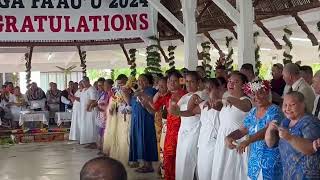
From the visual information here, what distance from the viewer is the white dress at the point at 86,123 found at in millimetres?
10523

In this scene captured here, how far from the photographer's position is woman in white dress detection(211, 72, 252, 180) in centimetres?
457

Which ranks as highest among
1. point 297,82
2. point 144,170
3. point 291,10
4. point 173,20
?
point 291,10

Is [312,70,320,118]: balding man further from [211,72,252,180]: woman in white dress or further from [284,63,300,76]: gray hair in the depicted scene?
[211,72,252,180]: woman in white dress

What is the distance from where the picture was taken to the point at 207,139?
523 cm

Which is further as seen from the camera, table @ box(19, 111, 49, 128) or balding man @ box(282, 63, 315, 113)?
table @ box(19, 111, 49, 128)

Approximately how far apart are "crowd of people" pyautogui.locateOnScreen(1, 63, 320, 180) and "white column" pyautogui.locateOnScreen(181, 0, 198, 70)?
4.72 ft

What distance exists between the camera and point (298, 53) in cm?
1561

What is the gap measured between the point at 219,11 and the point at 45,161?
5.67 m

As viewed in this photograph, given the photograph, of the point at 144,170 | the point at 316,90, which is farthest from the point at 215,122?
the point at 144,170

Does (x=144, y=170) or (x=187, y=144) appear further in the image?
(x=144, y=170)

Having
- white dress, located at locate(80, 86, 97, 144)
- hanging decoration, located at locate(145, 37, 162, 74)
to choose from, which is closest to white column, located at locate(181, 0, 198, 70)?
hanging decoration, located at locate(145, 37, 162, 74)

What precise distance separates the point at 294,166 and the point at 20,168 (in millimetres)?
5857

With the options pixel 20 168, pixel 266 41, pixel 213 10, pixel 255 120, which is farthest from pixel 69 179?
pixel 266 41

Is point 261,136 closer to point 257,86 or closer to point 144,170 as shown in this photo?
point 257,86
